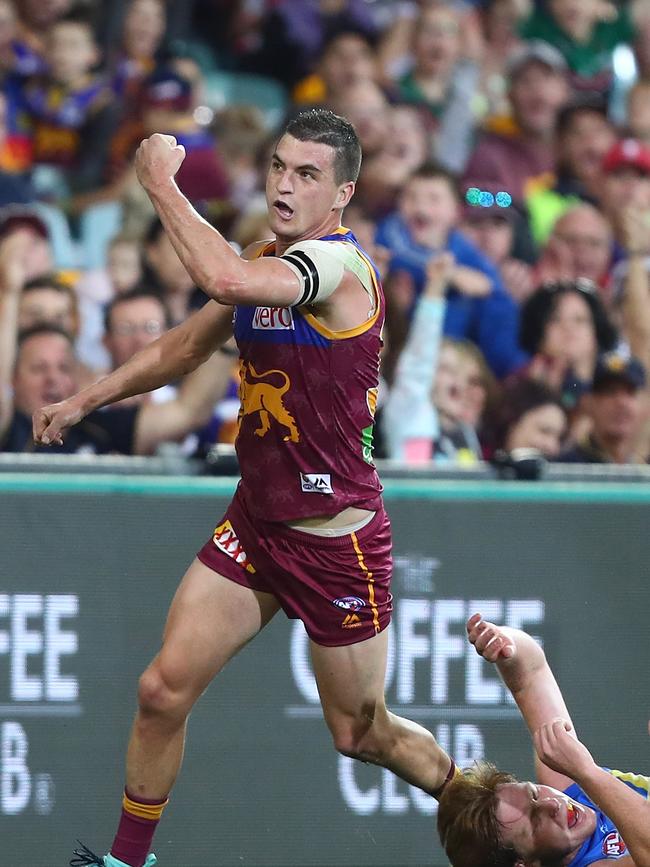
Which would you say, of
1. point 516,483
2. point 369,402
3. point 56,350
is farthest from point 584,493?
point 56,350

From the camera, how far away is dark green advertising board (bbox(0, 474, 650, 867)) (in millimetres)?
5090

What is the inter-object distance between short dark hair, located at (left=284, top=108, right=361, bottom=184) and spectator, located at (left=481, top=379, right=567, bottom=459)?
2449 millimetres

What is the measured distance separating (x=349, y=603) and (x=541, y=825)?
825 mm

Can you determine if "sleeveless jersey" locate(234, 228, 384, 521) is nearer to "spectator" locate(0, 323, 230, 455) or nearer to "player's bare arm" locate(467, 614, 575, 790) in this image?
"player's bare arm" locate(467, 614, 575, 790)

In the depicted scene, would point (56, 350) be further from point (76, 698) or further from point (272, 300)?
point (272, 300)

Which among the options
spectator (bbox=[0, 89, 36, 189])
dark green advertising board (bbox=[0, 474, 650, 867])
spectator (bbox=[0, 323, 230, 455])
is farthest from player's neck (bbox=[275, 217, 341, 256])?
spectator (bbox=[0, 89, 36, 189])

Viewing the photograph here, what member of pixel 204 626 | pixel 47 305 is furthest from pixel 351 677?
pixel 47 305

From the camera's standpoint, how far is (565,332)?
24.0 ft

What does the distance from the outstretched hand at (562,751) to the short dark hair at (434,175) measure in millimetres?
4601

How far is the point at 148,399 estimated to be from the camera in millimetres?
6488

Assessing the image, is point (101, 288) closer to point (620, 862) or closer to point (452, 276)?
point (452, 276)

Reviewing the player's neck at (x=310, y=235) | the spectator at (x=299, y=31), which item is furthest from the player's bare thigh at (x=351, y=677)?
the spectator at (x=299, y=31)

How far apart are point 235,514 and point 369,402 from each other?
0.53 metres

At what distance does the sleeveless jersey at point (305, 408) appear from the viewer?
14.0 feet
